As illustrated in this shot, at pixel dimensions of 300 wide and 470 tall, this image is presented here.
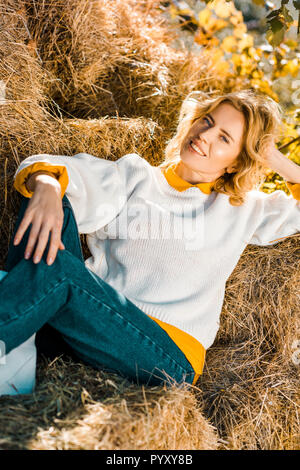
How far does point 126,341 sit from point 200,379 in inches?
19.2

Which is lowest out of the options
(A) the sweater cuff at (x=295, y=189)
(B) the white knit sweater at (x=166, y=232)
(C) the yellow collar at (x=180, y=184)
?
(B) the white knit sweater at (x=166, y=232)

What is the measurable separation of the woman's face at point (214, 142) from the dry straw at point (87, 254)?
40 cm

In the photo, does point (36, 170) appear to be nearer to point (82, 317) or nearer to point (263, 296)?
point (82, 317)

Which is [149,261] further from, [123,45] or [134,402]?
[123,45]

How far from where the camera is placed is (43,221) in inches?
51.0

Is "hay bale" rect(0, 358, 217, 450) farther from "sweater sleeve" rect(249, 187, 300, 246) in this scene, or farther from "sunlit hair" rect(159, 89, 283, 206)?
"sunlit hair" rect(159, 89, 283, 206)

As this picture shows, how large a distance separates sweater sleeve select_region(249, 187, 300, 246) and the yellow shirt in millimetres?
59

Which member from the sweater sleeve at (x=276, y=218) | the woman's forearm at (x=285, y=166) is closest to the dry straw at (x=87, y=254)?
the sweater sleeve at (x=276, y=218)

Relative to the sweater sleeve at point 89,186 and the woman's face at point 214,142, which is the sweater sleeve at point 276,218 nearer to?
the woman's face at point 214,142

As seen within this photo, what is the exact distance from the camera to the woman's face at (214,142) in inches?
66.9

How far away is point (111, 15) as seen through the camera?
2488 millimetres

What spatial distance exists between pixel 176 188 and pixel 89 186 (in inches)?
14.4

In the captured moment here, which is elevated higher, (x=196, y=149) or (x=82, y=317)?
(x=196, y=149)

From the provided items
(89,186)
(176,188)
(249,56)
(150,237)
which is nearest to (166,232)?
(150,237)
